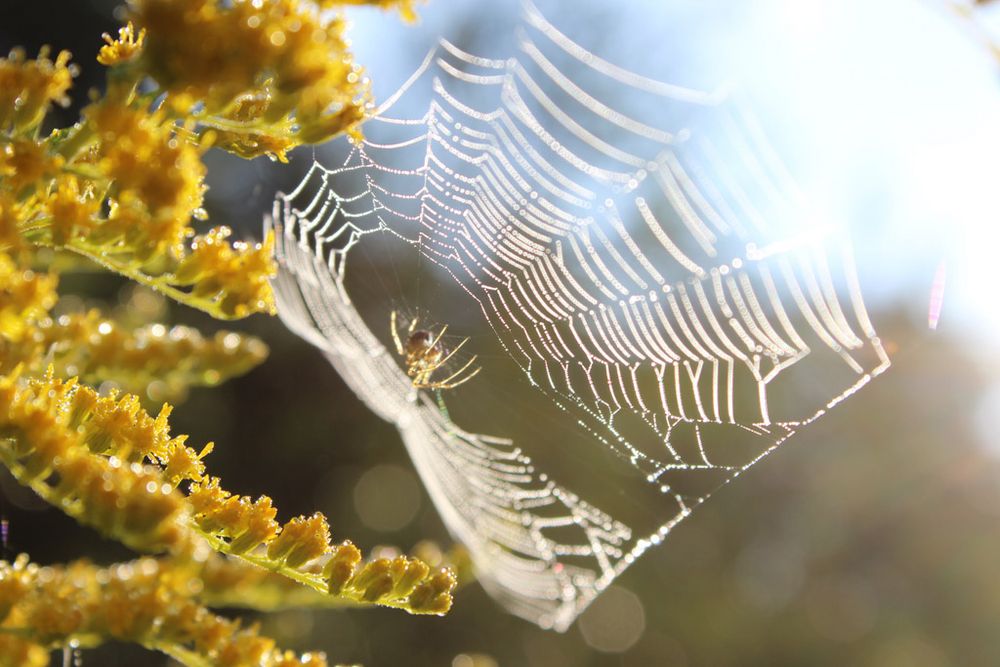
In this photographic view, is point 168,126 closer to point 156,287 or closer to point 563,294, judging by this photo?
point 156,287

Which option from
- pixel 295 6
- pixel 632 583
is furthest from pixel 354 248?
pixel 295 6

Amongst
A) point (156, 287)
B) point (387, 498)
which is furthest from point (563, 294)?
point (387, 498)

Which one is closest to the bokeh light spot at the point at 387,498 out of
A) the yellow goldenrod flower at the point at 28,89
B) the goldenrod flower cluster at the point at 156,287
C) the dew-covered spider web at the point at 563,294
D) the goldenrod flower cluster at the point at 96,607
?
the dew-covered spider web at the point at 563,294

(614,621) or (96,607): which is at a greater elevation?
(96,607)

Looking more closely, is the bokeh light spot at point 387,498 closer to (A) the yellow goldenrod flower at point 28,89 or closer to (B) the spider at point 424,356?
(B) the spider at point 424,356

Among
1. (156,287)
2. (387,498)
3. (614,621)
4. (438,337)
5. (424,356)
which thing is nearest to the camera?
(156,287)

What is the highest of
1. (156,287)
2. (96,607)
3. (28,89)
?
(28,89)

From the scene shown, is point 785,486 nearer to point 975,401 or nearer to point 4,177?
point 975,401
